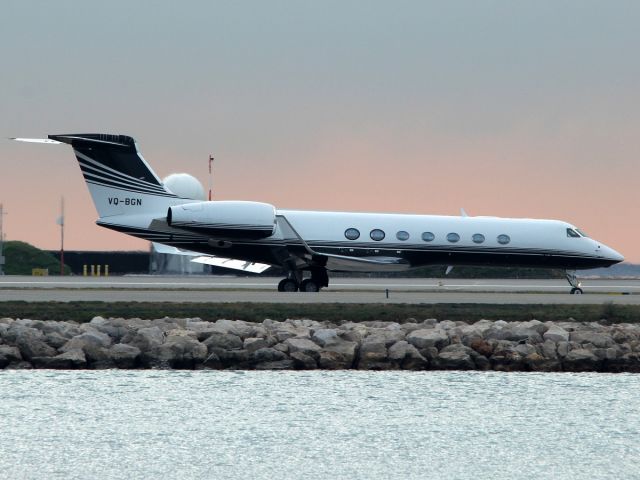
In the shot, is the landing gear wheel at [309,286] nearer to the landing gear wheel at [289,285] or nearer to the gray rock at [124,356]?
the landing gear wheel at [289,285]

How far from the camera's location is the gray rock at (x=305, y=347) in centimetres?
2159

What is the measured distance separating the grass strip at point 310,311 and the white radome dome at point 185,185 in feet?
111

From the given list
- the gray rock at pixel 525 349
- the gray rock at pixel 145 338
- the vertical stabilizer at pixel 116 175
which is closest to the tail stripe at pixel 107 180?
the vertical stabilizer at pixel 116 175

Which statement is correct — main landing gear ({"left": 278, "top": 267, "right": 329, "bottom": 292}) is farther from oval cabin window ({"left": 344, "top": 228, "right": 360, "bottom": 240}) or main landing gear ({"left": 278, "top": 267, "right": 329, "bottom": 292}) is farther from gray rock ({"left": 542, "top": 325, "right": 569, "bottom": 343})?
gray rock ({"left": 542, "top": 325, "right": 569, "bottom": 343})

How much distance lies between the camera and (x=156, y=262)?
6812 cm

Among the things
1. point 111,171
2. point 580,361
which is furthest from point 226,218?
point 580,361

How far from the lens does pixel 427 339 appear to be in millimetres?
22094

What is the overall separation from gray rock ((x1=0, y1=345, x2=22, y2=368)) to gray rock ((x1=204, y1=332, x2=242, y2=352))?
3.62 metres

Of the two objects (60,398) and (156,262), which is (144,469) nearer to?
(60,398)

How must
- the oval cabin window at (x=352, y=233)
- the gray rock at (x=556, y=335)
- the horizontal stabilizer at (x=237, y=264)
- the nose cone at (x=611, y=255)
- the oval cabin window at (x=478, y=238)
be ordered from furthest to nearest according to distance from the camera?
the nose cone at (x=611, y=255) → the horizontal stabilizer at (x=237, y=264) → the oval cabin window at (x=478, y=238) → the oval cabin window at (x=352, y=233) → the gray rock at (x=556, y=335)

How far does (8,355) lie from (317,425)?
7988 millimetres

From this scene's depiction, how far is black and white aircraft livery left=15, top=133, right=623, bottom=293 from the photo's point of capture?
35875 mm

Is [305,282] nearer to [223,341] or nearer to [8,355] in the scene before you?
[223,341]

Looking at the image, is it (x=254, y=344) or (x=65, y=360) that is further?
(x=254, y=344)
